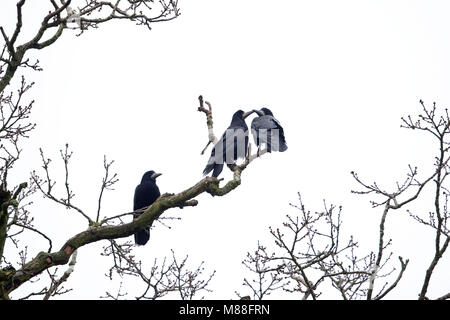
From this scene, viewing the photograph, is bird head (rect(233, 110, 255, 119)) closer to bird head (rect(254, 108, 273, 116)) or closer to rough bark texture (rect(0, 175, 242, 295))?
bird head (rect(254, 108, 273, 116))

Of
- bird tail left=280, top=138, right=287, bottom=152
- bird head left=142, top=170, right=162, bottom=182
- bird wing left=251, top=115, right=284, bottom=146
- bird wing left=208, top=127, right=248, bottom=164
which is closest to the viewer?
bird wing left=208, top=127, right=248, bottom=164

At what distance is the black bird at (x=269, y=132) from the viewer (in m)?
11.2

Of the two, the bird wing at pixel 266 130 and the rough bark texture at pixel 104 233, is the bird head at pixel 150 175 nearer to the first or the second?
the bird wing at pixel 266 130

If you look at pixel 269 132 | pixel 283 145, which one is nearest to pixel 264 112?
pixel 269 132

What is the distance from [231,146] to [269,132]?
3.41 feet

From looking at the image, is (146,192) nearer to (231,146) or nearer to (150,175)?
(150,175)

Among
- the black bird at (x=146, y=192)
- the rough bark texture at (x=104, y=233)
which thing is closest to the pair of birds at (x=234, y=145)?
the black bird at (x=146, y=192)

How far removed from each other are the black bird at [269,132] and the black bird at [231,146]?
189 millimetres

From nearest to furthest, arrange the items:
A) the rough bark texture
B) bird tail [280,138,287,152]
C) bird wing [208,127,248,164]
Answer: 1. the rough bark texture
2. bird wing [208,127,248,164]
3. bird tail [280,138,287,152]

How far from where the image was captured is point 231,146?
1071 cm

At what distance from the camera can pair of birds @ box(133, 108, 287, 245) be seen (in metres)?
10.3

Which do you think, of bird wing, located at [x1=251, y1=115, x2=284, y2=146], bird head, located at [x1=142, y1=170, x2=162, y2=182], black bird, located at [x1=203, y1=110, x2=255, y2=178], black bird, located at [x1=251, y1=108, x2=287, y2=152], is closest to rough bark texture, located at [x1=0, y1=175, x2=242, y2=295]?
black bird, located at [x1=203, y1=110, x2=255, y2=178]
